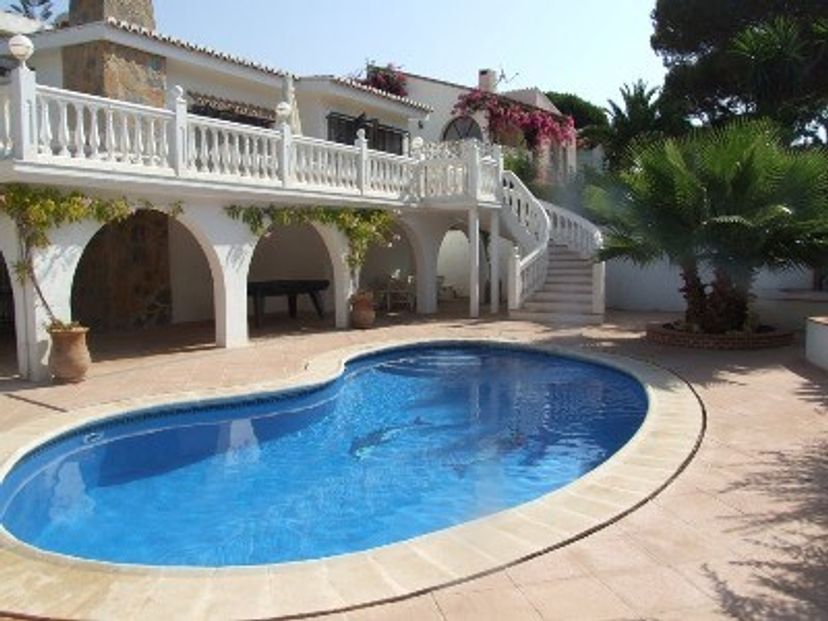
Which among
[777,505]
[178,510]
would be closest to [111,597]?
[178,510]

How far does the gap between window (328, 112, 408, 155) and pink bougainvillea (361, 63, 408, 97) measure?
855cm

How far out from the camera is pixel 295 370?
11.5 metres

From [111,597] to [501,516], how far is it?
106 inches

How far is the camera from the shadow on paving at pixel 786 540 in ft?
13.0

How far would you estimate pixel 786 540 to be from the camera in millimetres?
4828

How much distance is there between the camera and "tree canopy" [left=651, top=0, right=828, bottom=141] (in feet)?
71.6

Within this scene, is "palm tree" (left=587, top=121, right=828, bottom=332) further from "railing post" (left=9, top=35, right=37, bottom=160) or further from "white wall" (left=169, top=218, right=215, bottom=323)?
"white wall" (left=169, top=218, right=215, bottom=323)

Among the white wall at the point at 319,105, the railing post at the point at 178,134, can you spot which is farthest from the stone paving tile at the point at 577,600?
the white wall at the point at 319,105

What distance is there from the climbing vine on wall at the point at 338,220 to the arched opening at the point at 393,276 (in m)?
1.70

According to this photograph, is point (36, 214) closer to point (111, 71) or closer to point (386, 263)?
point (111, 71)

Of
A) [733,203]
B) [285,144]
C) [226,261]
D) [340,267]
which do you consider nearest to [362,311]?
[340,267]

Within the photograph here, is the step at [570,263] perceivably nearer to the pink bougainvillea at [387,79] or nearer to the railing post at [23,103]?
the railing post at [23,103]

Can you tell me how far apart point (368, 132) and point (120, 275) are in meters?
8.41

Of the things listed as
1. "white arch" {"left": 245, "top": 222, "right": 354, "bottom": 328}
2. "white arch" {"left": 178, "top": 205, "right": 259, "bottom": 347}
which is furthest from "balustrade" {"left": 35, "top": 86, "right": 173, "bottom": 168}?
"white arch" {"left": 245, "top": 222, "right": 354, "bottom": 328}
